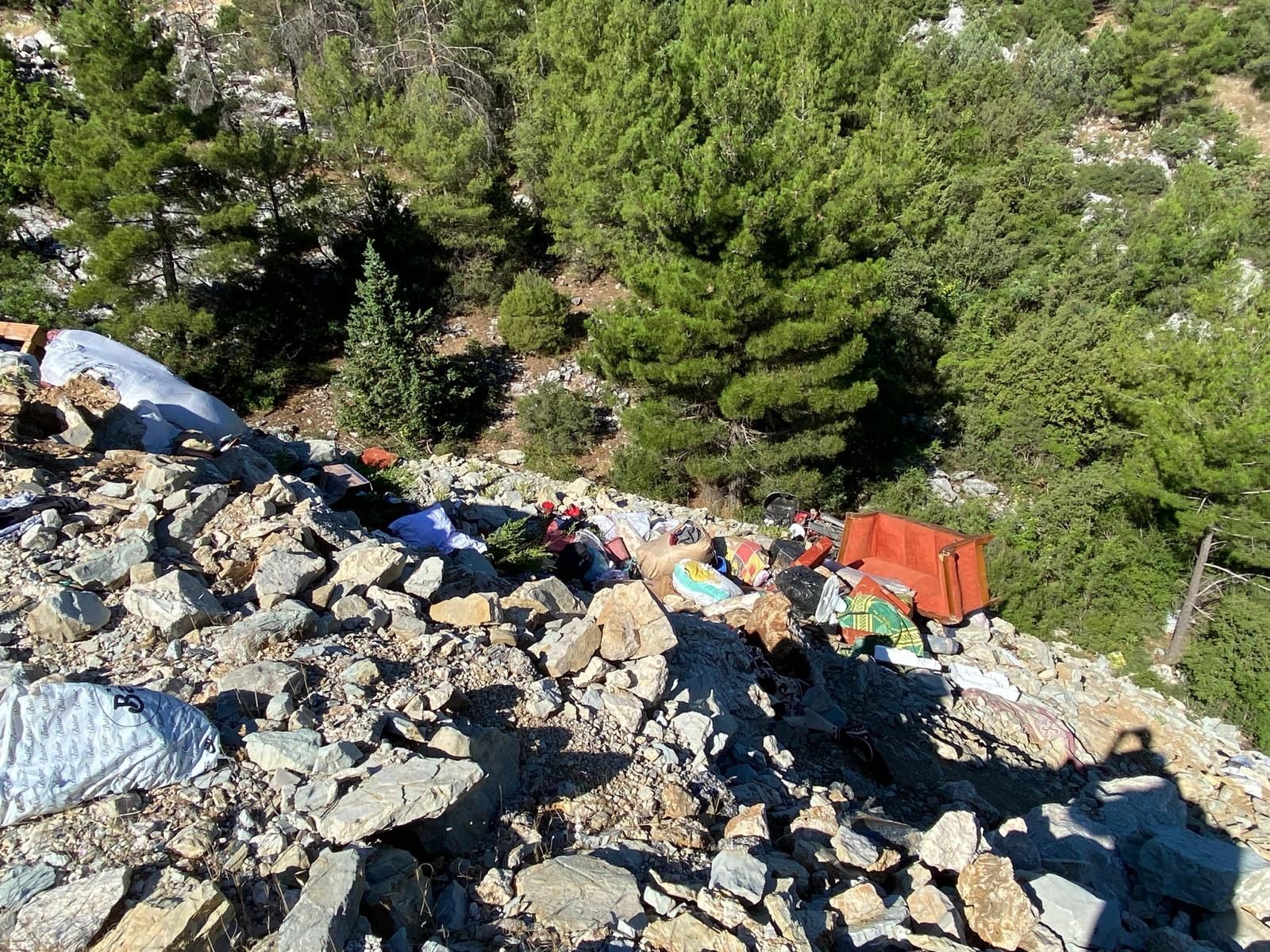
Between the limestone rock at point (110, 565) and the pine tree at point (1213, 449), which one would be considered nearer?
the limestone rock at point (110, 565)

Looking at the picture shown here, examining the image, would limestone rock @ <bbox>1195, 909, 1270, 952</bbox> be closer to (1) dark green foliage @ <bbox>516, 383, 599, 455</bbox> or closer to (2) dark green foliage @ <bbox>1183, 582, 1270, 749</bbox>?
(2) dark green foliage @ <bbox>1183, 582, 1270, 749</bbox>

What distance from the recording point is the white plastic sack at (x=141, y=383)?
7.04m

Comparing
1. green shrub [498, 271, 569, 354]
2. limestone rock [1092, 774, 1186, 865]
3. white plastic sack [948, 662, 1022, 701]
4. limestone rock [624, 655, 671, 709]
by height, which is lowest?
white plastic sack [948, 662, 1022, 701]

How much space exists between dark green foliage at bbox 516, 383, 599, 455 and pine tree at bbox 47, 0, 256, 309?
5.46 metres

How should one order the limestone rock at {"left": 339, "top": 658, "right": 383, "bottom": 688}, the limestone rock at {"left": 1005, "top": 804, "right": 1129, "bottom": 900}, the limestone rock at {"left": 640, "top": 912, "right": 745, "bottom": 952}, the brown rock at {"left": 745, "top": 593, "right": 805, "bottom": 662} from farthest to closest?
the brown rock at {"left": 745, "top": 593, "right": 805, "bottom": 662}
the limestone rock at {"left": 1005, "top": 804, "right": 1129, "bottom": 900}
the limestone rock at {"left": 339, "top": 658, "right": 383, "bottom": 688}
the limestone rock at {"left": 640, "top": 912, "right": 745, "bottom": 952}

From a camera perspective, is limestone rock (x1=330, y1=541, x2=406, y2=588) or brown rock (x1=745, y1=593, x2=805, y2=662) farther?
brown rock (x1=745, y1=593, x2=805, y2=662)

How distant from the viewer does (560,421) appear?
1213 cm

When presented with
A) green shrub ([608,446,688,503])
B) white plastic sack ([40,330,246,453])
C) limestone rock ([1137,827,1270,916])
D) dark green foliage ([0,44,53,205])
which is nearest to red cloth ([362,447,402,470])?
white plastic sack ([40,330,246,453])

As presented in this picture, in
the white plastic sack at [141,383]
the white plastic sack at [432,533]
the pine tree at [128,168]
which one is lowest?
the white plastic sack at [432,533]

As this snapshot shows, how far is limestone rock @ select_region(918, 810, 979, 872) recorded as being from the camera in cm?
334

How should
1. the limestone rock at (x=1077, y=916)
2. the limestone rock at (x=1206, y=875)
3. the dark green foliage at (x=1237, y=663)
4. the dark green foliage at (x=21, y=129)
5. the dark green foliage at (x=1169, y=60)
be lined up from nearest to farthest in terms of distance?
the limestone rock at (x=1077, y=916) < the limestone rock at (x=1206, y=875) < the dark green foliage at (x=1237, y=663) < the dark green foliage at (x=21, y=129) < the dark green foliage at (x=1169, y=60)

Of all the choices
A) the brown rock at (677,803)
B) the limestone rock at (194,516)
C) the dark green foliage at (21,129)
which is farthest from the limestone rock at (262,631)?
the dark green foliage at (21,129)

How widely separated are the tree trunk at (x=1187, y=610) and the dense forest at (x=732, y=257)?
0.05 m

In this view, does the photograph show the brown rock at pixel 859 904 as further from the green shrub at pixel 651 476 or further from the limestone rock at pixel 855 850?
the green shrub at pixel 651 476
